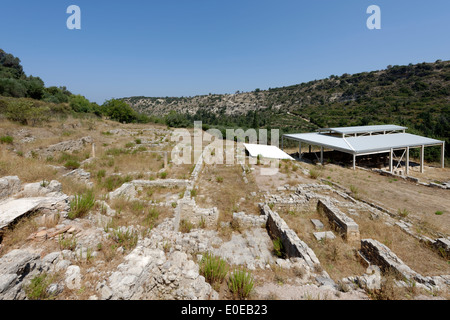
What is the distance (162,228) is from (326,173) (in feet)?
46.4

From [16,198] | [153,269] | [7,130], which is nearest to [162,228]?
[153,269]

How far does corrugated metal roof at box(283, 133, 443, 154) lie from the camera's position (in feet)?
54.3

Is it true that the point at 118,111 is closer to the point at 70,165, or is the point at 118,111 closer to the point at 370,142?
the point at 70,165

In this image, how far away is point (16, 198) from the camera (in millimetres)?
4684

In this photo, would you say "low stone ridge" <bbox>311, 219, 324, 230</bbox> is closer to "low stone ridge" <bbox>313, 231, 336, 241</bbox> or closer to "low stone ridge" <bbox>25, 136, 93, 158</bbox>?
"low stone ridge" <bbox>313, 231, 336, 241</bbox>

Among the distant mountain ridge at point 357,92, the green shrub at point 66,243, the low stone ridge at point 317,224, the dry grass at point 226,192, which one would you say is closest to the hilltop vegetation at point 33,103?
the dry grass at point 226,192

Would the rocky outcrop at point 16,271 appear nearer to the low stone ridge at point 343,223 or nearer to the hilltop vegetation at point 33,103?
the low stone ridge at point 343,223

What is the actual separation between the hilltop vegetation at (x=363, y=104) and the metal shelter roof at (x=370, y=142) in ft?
19.8

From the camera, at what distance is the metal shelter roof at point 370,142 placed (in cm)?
1656

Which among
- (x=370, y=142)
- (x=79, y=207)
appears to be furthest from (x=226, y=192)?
(x=370, y=142)

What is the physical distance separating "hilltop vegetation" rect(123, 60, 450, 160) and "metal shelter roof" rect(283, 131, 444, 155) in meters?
6.02

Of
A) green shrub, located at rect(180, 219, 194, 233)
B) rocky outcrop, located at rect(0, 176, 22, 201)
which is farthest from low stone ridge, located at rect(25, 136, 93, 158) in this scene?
green shrub, located at rect(180, 219, 194, 233)

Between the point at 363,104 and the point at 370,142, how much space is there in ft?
134

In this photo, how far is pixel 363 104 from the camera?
49562 millimetres
